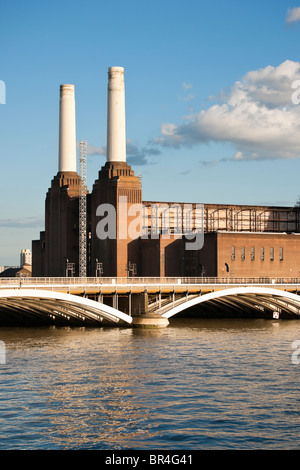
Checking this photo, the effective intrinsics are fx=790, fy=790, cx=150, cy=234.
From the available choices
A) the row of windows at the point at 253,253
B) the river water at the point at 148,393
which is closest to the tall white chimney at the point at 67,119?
the row of windows at the point at 253,253

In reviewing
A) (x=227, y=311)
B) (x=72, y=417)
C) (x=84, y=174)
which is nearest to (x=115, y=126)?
(x=84, y=174)

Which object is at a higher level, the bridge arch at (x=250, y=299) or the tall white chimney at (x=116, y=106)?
the tall white chimney at (x=116, y=106)

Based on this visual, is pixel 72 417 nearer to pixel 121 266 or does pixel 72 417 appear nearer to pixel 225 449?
pixel 225 449

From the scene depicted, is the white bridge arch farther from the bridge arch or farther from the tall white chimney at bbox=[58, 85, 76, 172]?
the tall white chimney at bbox=[58, 85, 76, 172]

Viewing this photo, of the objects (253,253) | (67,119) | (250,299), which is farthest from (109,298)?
(67,119)

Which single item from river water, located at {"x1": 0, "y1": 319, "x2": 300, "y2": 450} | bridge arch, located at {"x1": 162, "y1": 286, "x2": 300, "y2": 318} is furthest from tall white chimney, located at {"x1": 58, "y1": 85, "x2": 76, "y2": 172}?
river water, located at {"x1": 0, "y1": 319, "x2": 300, "y2": 450}

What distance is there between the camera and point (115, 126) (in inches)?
4469

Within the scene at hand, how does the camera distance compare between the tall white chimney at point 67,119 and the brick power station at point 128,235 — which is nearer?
the brick power station at point 128,235

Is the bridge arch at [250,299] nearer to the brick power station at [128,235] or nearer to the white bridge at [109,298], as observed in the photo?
the white bridge at [109,298]

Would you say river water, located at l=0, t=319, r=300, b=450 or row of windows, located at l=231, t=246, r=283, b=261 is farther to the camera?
row of windows, located at l=231, t=246, r=283, b=261

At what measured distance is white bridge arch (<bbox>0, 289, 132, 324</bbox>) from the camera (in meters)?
69.6

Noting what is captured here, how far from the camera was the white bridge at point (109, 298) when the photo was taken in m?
72.1
